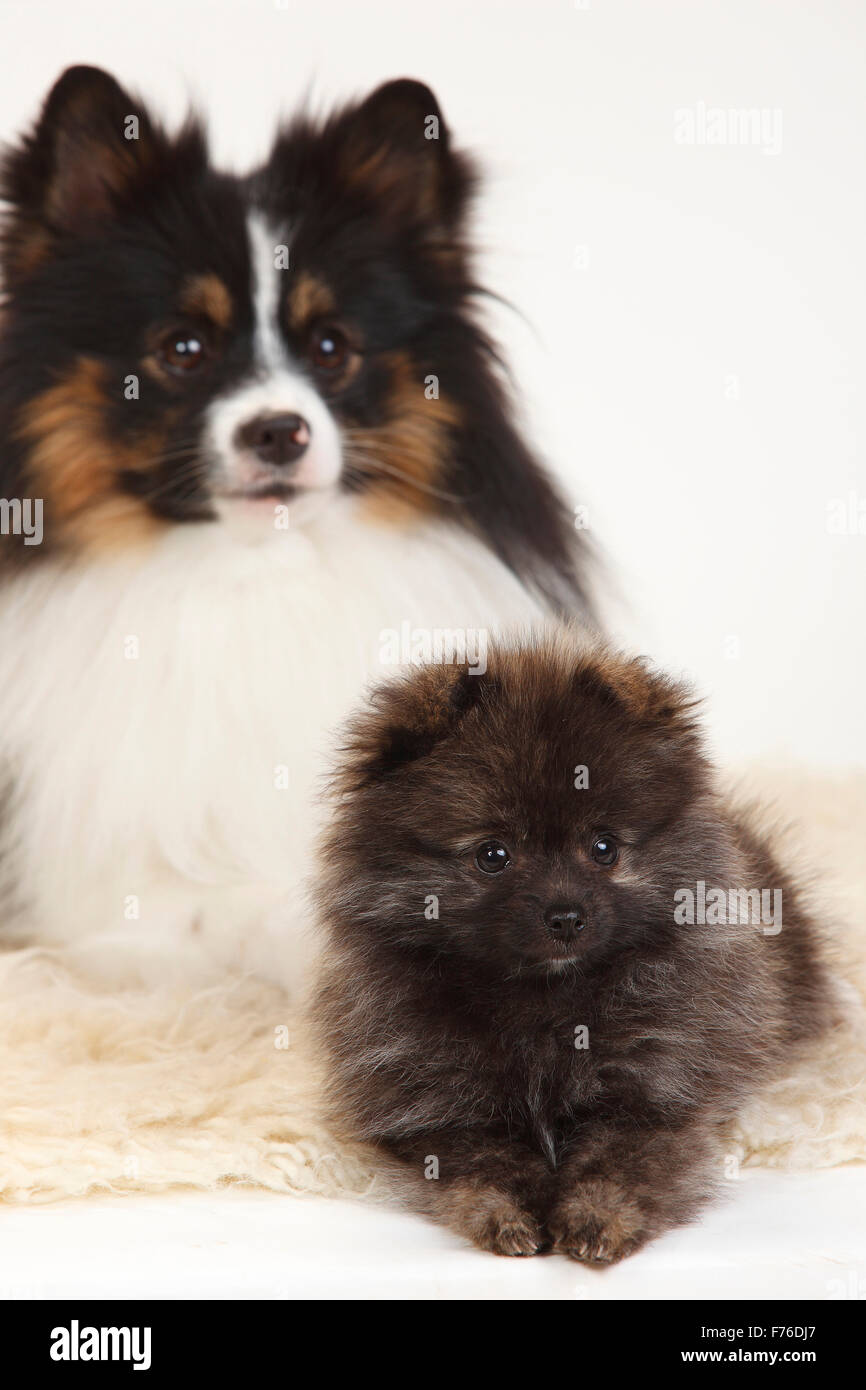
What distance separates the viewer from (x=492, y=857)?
2.02m

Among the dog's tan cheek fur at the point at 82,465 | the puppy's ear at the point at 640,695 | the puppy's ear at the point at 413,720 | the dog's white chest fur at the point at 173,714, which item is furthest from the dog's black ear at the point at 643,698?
the dog's tan cheek fur at the point at 82,465

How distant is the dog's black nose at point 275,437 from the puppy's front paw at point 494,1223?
1458 millimetres

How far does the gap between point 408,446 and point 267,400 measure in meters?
0.37

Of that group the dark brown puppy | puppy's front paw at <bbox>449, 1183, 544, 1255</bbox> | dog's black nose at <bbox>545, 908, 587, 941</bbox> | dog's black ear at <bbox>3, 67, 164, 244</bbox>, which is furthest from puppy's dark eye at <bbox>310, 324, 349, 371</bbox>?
puppy's front paw at <bbox>449, 1183, 544, 1255</bbox>

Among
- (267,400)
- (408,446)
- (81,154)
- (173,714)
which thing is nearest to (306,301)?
(267,400)

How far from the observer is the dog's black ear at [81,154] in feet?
9.78

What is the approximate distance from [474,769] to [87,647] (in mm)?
1414

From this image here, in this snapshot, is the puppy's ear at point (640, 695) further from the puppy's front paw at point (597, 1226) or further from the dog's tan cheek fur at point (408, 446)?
the dog's tan cheek fur at point (408, 446)

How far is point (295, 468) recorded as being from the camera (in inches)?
116

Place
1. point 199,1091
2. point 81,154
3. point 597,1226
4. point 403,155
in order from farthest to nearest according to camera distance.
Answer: point 403,155, point 81,154, point 199,1091, point 597,1226

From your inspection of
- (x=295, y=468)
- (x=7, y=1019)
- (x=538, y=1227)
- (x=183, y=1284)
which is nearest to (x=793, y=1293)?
(x=538, y=1227)

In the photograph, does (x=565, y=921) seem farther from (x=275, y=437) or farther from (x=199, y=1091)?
(x=275, y=437)

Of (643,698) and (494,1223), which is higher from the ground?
(643,698)

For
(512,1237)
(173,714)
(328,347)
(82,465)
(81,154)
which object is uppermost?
(81,154)
